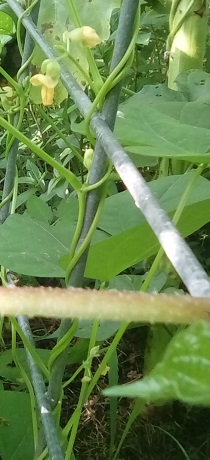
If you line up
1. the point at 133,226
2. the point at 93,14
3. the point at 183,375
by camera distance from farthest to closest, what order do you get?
the point at 93,14, the point at 133,226, the point at 183,375

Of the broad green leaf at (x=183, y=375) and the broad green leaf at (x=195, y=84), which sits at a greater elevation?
the broad green leaf at (x=183, y=375)

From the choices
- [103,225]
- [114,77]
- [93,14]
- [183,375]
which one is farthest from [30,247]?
[183,375]

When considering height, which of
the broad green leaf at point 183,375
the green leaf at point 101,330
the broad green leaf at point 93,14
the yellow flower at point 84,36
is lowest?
the green leaf at point 101,330

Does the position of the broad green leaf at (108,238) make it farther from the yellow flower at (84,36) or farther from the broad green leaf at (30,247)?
the yellow flower at (84,36)

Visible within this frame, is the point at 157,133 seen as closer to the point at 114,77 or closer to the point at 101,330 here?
the point at 114,77

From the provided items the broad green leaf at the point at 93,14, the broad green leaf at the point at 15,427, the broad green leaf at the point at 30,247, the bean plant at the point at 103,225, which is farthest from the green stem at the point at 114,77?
the broad green leaf at the point at 15,427

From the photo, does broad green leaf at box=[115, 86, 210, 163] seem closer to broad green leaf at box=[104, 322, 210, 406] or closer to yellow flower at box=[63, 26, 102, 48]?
yellow flower at box=[63, 26, 102, 48]

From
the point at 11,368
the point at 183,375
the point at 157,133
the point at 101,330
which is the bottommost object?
the point at 11,368
